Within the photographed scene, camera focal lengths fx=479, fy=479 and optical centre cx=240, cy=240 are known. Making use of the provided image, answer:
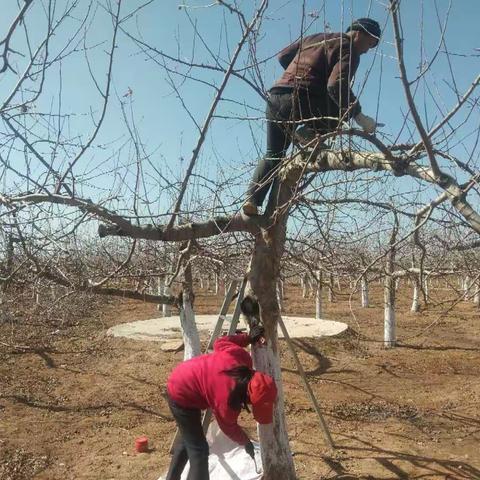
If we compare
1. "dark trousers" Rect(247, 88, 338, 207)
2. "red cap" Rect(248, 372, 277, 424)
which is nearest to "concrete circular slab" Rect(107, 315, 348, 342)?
"dark trousers" Rect(247, 88, 338, 207)

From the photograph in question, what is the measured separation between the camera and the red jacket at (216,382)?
9.76 ft

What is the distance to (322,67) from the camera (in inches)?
111

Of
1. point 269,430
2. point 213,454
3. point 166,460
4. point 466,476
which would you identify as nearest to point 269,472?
point 269,430

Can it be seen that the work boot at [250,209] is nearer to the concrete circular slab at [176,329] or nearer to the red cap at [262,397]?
the red cap at [262,397]

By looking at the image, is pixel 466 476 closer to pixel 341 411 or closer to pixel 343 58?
pixel 341 411

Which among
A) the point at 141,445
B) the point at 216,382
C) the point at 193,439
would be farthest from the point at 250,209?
the point at 141,445

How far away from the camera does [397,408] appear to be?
6.21 m

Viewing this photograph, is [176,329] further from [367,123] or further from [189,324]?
[367,123]

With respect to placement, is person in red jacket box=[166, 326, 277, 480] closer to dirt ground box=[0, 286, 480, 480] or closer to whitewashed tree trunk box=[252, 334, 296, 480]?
whitewashed tree trunk box=[252, 334, 296, 480]

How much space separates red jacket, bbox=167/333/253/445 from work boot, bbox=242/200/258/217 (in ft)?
2.87

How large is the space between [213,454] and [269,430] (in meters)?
0.77

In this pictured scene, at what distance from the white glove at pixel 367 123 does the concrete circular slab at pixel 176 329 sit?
7386mm

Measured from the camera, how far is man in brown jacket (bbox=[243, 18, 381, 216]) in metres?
2.29

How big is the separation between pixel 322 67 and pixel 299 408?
4481 mm
